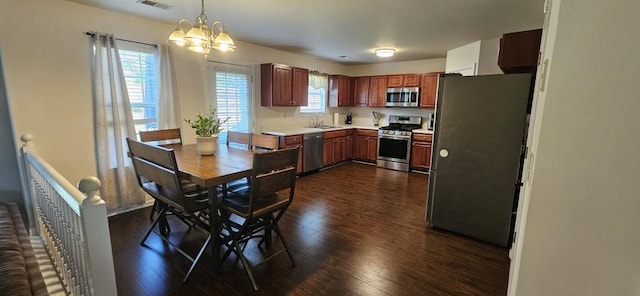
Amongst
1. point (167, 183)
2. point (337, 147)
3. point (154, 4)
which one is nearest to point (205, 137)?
point (167, 183)

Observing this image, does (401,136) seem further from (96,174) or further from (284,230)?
(96,174)

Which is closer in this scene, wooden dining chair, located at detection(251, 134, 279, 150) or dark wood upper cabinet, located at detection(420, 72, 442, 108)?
wooden dining chair, located at detection(251, 134, 279, 150)

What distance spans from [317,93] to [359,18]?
322cm

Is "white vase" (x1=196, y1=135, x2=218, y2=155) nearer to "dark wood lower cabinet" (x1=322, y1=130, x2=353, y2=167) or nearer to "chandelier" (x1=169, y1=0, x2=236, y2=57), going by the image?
"chandelier" (x1=169, y1=0, x2=236, y2=57)

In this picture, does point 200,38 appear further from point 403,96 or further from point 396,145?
point 403,96

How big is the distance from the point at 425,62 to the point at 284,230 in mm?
4695

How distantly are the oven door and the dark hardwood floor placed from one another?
→ 2.16 metres

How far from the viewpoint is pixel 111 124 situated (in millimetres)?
3109

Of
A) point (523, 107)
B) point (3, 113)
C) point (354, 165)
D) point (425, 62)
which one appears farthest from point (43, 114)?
point (425, 62)

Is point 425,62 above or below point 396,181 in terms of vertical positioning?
above

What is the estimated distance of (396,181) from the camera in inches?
194

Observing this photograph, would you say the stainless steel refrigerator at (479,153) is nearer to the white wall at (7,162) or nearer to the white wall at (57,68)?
the white wall at (57,68)

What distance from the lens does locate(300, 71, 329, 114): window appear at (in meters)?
5.87

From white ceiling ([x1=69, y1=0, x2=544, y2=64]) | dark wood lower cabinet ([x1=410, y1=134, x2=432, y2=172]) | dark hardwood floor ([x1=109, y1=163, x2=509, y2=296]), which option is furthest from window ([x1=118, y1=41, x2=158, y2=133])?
dark wood lower cabinet ([x1=410, y1=134, x2=432, y2=172])
